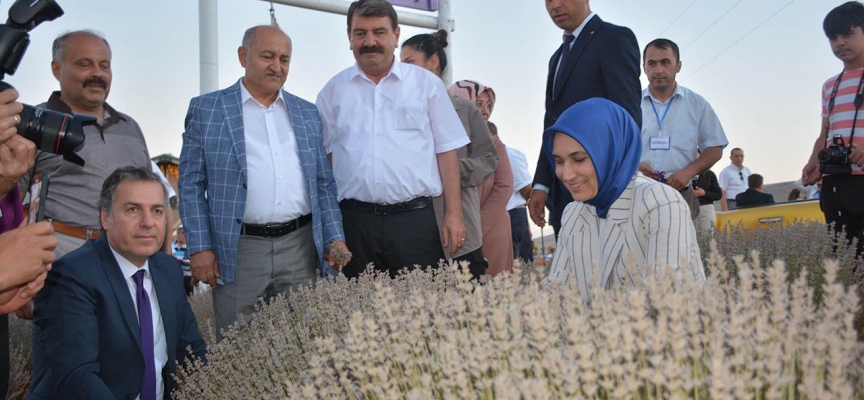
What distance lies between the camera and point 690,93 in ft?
16.6

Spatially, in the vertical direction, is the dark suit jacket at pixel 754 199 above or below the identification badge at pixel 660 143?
below

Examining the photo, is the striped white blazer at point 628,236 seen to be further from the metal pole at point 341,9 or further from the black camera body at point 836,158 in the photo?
the metal pole at point 341,9

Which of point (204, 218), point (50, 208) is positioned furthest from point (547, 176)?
point (50, 208)

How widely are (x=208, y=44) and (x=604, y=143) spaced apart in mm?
5394

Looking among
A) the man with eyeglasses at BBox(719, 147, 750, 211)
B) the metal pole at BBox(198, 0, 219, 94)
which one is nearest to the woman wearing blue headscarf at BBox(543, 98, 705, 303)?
the metal pole at BBox(198, 0, 219, 94)

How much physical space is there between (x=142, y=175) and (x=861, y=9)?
4.01 meters

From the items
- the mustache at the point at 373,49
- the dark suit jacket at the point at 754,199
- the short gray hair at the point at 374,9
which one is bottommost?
the dark suit jacket at the point at 754,199

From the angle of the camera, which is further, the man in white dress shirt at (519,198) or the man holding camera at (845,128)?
the man in white dress shirt at (519,198)

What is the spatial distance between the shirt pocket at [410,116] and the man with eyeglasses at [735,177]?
28.7ft

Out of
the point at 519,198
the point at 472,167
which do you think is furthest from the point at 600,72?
the point at 519,198

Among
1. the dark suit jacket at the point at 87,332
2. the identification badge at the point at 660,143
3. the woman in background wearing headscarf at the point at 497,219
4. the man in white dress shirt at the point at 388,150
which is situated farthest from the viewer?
the woman in background wearing headscarf at the point at 497,219

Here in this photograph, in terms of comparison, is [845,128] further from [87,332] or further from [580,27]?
[87,332]

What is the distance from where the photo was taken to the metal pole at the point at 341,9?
7807mm

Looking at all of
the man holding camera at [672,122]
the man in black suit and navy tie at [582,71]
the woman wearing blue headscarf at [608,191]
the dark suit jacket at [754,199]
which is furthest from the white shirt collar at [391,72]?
the dark suit jacket at [754,199]
